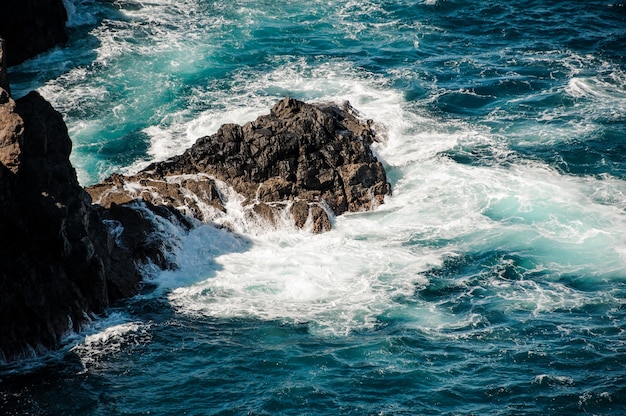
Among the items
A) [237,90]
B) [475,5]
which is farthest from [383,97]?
[475,5]

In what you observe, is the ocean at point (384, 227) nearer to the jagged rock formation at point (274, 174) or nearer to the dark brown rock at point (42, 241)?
the dark brown rock at point (42, 241)

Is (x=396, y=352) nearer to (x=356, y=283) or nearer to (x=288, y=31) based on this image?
(x=356, y=283)

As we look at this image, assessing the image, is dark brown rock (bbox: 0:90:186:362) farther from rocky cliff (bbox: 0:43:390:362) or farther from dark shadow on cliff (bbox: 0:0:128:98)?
dark shadow on cliff (bbox: 0:0:128:98)

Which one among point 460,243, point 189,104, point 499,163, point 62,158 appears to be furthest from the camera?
point 189,104

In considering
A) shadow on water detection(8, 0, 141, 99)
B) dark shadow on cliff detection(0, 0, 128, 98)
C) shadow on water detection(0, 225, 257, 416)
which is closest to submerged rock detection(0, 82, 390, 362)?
shadow on water detection(0, 225, 257, 416)

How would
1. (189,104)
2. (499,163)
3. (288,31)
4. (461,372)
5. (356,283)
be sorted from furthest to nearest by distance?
(288,31) < (189,104) < (499,163) < (356,283) < (461,372)

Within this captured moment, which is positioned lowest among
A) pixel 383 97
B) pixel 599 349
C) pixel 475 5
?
pixel 599 349
